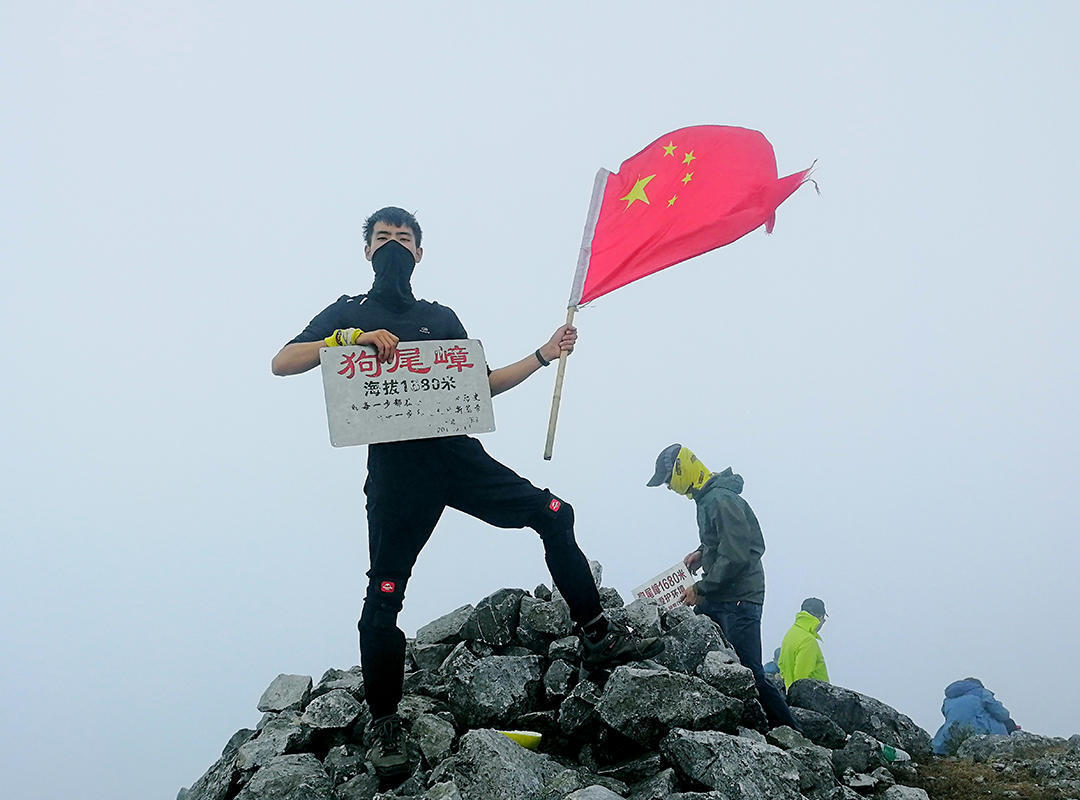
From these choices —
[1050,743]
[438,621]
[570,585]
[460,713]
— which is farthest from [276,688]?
[1050,743]

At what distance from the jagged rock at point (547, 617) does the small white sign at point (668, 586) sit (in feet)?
4.80

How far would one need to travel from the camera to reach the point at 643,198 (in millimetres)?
7070

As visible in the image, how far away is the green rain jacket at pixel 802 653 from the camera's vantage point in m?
9.31

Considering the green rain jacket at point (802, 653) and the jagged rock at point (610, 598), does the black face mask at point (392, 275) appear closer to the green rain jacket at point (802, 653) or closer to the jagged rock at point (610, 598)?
the jagged rock at point (610, 598)

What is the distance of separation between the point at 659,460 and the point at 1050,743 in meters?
5.28

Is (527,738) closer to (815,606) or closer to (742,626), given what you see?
(742,626)

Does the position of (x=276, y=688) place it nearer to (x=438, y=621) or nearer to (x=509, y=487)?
(x=438, y=621)

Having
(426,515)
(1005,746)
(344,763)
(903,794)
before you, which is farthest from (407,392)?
(1005,746)

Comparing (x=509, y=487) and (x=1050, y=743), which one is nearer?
(x=509, y=487)

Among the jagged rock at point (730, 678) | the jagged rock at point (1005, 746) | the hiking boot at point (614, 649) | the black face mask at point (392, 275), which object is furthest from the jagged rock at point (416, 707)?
the jagged rock at point (1005, 746)

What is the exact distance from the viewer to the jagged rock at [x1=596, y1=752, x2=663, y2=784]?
5180mm

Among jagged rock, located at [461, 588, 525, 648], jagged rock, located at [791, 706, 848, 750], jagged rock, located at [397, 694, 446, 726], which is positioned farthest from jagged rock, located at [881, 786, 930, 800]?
jagged rock, located at [397, 694, 446, 726]

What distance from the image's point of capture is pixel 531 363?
602 cm

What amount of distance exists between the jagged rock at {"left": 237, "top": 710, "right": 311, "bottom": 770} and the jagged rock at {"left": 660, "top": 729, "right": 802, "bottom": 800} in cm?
303
